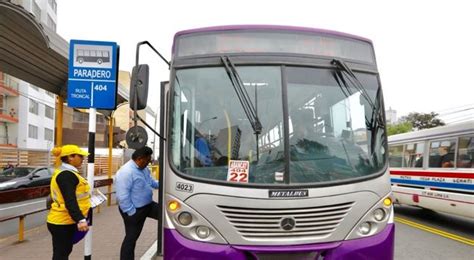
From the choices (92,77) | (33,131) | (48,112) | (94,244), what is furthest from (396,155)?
(48,112)

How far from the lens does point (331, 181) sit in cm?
427

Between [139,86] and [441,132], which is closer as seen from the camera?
[139,86]

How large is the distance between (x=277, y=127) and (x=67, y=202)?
7.62ft

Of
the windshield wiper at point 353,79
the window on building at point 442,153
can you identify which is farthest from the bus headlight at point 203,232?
→ the window on building at point 442,153

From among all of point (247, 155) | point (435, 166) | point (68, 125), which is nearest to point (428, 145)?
point (435, 166)

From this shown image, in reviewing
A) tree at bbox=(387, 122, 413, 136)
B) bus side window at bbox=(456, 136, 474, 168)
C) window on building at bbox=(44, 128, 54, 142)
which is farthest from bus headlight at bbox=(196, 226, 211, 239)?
tree at bbox=(387, 122, 413, 136)

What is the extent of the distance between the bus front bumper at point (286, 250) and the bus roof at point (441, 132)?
6.58 metres

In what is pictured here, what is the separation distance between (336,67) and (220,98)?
1317mm

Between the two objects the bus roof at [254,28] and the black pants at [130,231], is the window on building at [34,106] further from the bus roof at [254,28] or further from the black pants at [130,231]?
the bus roof at [254,28]

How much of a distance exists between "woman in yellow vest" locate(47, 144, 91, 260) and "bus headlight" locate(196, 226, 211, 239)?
1.27 meters

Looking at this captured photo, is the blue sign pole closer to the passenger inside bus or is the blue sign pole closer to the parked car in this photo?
the passenger inside bus

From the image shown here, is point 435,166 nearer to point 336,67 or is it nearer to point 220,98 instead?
point 336,67

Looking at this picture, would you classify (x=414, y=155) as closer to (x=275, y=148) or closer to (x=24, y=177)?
(x=275, y=148)

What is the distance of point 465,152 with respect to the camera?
32.0 ft
